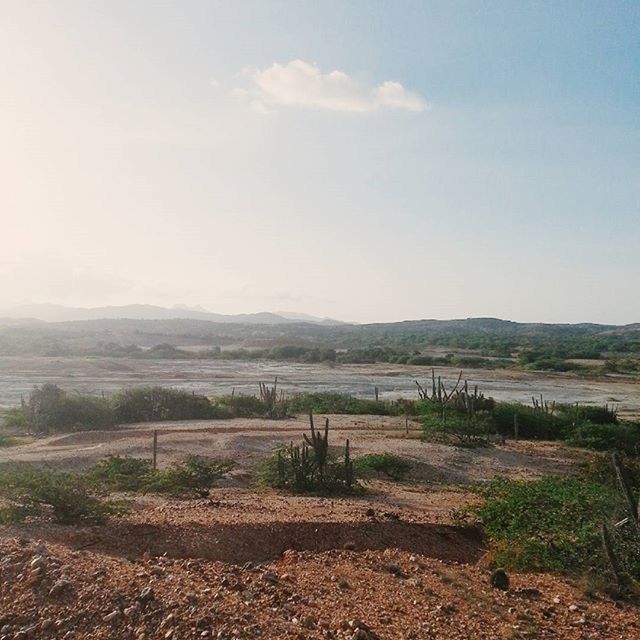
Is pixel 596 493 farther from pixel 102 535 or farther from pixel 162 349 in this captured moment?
pixel 162 349

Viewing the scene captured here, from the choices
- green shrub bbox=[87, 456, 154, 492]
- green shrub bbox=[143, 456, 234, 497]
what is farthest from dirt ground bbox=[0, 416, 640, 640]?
green shrub bbox=[87, 456, 154, 492]

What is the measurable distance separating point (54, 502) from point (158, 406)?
69.9 ft

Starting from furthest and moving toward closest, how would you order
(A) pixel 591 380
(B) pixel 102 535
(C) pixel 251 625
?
(A) pixel 591 380
(B) pixel 102 535
(C) pixel 251 625

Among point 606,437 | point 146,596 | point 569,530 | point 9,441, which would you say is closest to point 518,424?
point 606,437

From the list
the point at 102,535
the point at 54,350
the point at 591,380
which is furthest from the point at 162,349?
the point at 102,535

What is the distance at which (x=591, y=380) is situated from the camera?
57312 millimetres

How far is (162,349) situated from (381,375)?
119 ft

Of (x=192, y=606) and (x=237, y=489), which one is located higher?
(x=192, y=606)

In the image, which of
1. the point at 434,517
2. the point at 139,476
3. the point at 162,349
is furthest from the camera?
the point at 162,349

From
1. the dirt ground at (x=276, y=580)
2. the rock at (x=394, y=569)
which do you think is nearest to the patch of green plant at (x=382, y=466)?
the dirt ground at (x=276, y=580)

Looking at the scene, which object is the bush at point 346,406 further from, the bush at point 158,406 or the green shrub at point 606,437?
the green shrub at point 606,437

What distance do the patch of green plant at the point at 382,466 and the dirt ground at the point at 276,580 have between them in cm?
389

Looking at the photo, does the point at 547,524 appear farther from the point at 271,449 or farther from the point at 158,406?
the point at 158,406

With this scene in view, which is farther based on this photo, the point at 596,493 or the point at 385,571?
the point at 596,493
